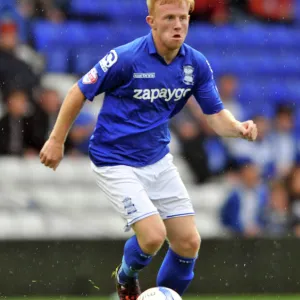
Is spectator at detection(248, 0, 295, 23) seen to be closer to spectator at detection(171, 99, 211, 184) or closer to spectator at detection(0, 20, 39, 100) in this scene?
spectator at detection(171, 99, 211, 184)

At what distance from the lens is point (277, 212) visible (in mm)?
10219

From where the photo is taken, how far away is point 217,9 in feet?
43.5

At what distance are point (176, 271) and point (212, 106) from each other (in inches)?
43.6

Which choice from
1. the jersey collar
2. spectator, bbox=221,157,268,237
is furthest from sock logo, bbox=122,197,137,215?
spectator, bbox=221,157,268,237

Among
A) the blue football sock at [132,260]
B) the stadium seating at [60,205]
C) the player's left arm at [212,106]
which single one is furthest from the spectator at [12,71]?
the blue football sock at [132,260]

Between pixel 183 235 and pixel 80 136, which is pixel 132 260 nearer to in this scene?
pixel 183 235

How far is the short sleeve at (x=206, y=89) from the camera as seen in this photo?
6.29 metres

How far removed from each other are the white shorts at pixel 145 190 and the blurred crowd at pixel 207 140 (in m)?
3.49

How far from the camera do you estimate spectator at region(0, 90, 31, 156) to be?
32.2 ft

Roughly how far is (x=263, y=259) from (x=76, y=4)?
4.60m

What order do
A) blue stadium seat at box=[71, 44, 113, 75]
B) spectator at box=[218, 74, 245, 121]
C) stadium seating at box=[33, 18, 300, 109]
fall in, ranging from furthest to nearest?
spectator at box=[218, 74, 245, 121] → stadium seating at box=[33, 18, 300, 109] → blue stadium seat at box=[71, 44, 113, 75]

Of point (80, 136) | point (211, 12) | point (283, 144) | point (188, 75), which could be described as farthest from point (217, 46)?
point (188, 75)

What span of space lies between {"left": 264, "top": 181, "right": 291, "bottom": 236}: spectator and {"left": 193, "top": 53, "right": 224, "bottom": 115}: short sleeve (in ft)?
11.2

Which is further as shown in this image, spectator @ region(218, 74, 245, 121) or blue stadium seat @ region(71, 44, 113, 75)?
spectator @ region(218, 74, 245, 121)
